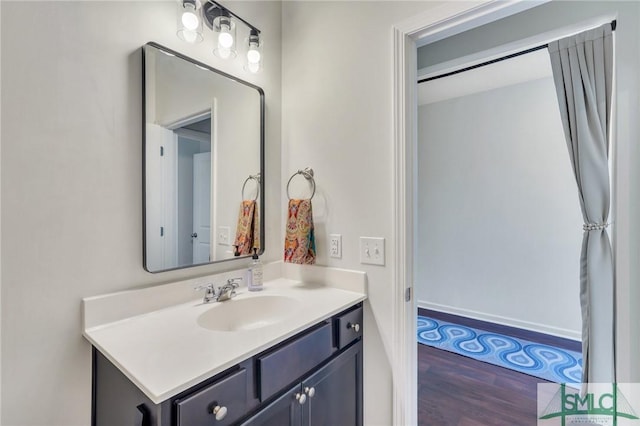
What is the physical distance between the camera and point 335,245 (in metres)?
1.52

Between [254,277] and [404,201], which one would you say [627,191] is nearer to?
[404,201]

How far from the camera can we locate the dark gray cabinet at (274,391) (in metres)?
0.75

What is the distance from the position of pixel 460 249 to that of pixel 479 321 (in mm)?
751

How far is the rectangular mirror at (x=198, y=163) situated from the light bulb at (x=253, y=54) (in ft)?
0.41

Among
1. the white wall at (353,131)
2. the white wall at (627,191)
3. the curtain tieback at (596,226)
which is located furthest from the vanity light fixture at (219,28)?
the curtain tieback at (596,226)

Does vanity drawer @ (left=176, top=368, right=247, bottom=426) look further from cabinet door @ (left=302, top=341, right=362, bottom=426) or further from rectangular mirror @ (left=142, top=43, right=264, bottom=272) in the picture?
rectangular mirror @ (left=142, top=43, right=264, bottom=272)

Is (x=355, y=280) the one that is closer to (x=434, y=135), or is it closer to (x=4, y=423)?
(x=4, y=423)

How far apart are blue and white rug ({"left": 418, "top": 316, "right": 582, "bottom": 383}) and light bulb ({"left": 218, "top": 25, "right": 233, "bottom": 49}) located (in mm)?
2735

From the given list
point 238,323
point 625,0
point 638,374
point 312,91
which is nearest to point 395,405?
point 238,323

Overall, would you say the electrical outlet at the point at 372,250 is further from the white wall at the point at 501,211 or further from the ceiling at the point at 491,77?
the ceiling at the point at 491,77

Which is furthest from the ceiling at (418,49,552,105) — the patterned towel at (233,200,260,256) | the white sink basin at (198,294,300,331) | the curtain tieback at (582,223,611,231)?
the white sink basin at (198,294,300,331)

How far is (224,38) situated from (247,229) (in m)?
0.91

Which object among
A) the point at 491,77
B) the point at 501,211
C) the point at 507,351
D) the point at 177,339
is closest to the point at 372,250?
the point at 177,339

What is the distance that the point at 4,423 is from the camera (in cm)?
86
